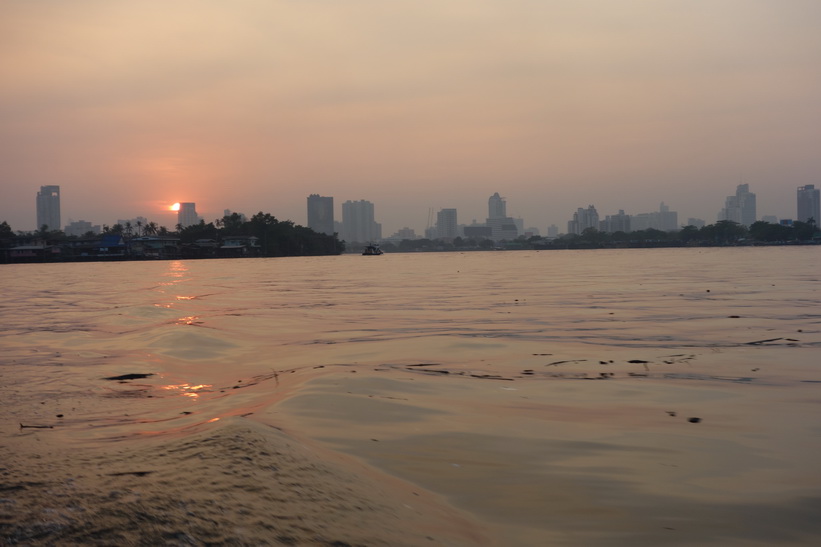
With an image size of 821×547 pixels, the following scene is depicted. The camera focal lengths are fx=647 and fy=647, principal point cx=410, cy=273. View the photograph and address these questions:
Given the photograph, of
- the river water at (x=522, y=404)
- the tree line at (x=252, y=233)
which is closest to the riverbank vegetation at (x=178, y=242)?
the tree line at (x=252, y=233)

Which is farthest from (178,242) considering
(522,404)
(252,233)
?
(522,404)

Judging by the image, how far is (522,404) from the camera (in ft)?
16.6

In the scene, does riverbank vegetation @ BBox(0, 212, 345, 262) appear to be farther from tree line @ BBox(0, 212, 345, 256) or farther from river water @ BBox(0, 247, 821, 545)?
river water @ BBox(0, 247, 821, 545)

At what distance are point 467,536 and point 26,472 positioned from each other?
2.08 metres

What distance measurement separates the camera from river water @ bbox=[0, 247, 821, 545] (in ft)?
9.72

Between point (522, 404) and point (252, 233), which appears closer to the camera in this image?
point (522, 404)

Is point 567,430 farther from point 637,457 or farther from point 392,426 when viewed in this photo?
point 392,426

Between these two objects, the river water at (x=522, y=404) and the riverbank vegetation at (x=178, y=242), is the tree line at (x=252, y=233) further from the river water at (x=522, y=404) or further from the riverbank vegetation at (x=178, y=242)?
the river water at (x=522, y=404)

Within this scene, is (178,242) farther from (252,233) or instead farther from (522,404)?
(522,404)

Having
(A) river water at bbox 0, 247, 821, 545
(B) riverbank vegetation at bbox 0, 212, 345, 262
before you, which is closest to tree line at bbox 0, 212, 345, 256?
(B) riverbank vegetation at bbox 0, 212, 345, 262

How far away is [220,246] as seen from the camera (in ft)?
468

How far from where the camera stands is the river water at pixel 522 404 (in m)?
2.96

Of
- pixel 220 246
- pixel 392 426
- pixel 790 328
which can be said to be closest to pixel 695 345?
pixel 790 328

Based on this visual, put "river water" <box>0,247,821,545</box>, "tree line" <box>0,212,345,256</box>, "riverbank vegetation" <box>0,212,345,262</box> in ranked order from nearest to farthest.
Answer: "river water" <box>0,247,821,545</box>, "riverbank vegetation" <box>0,212,345,262</box>, "tree line" <box>0,212,345,256</box>
